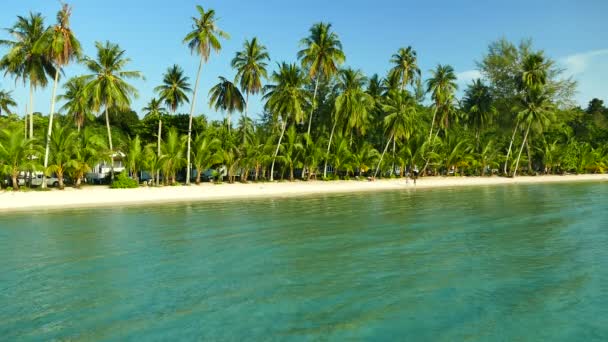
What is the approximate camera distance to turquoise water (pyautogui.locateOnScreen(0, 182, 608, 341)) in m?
6.55

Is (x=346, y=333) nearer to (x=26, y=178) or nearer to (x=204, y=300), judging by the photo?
(x=204, y=300)

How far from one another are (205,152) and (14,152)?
1316 cm

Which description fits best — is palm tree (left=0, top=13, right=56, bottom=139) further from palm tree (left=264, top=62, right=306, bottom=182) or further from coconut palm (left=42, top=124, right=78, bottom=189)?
palm tree (left=264, top=62, right=306, bottom=182)

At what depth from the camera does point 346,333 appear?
20.8 ft

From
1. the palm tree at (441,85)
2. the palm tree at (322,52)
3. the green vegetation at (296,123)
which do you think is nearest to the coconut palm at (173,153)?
the green vegetation at (296,123)

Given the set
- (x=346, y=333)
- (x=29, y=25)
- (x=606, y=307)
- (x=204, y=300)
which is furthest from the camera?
(x=29, y=25)

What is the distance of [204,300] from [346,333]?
269 cm

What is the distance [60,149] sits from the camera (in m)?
31.1

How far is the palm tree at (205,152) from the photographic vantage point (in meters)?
37.0

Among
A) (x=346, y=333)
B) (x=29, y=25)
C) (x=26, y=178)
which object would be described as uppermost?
(x=29, y=25)

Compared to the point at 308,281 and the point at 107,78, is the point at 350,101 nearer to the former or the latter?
the point at 107,78

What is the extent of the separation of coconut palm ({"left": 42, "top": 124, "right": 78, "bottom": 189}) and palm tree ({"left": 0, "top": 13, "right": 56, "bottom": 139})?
1465 millimetres

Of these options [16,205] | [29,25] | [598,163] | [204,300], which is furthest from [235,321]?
[598,163]

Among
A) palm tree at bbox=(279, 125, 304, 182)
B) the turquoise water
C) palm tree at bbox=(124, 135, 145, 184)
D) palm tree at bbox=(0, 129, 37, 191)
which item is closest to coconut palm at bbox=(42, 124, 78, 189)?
palm tree at bbox=(0, 129, 37, 191)
